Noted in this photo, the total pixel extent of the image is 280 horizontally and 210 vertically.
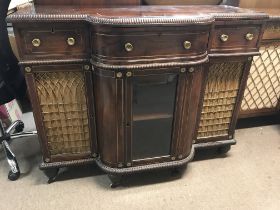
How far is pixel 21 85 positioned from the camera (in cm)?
128

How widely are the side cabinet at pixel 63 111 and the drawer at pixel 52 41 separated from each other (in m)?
0.05

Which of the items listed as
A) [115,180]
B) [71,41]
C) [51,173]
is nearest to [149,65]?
[71,41]

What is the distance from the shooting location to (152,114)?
1.18 m

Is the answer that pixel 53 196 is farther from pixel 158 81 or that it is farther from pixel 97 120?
pixel 158 81

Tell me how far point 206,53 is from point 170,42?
20 centimetres

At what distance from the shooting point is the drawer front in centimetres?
95

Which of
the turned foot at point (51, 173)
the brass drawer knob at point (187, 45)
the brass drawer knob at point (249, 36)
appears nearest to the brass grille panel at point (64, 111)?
the turned foot at point (51, 173)

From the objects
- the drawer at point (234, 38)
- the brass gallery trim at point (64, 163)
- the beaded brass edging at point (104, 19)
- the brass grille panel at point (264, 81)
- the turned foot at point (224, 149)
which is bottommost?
the turned foot at point (224, 149)

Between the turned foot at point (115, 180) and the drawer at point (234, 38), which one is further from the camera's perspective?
the turned foot at point (115, 180)

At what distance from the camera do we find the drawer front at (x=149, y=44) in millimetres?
948

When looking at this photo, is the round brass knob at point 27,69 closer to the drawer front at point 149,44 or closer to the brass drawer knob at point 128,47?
the drawer front at point 149,44

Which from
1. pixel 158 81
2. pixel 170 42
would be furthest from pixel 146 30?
pixel 158 81

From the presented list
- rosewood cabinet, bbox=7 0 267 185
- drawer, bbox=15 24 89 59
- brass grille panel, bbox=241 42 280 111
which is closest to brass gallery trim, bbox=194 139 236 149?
rosewood cabinet, bbox=7 0 267 185

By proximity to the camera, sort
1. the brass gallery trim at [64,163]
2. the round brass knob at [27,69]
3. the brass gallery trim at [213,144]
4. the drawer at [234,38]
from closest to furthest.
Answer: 1. the round brass knob at [27,69]
2. the drawer at [234,38]
3. the brass gallery trim at [64,163]
4. the brass gallery trim at [213,144]
